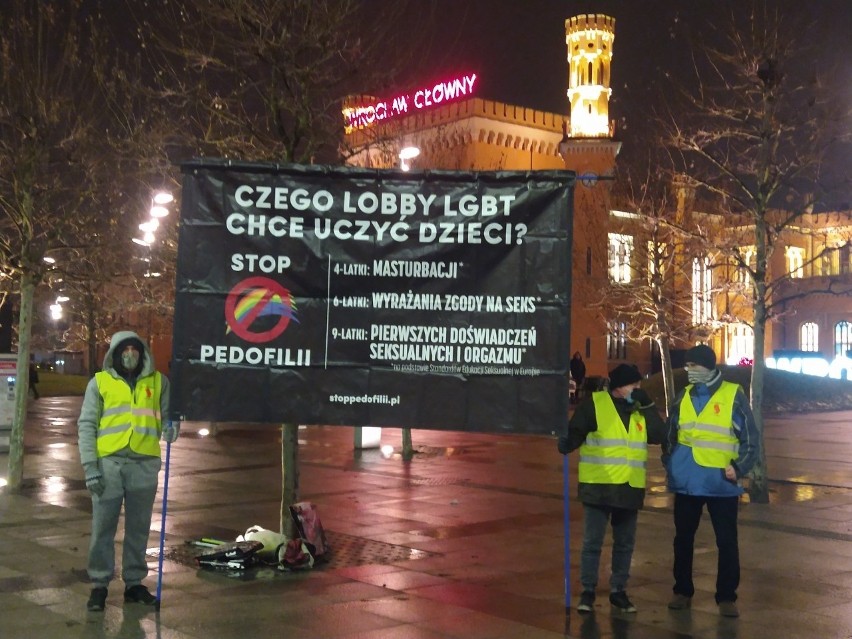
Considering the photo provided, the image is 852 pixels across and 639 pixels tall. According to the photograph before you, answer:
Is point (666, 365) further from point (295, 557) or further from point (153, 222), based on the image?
point (295, 557)

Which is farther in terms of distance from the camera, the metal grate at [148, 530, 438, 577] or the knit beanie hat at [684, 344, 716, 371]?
the metal grate at [148, 530, 438, 577]

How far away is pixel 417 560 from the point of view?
31.0 ft

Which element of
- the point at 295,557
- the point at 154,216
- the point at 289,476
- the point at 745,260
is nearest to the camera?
the point at 295,557

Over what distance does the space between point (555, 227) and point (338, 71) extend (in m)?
5.06

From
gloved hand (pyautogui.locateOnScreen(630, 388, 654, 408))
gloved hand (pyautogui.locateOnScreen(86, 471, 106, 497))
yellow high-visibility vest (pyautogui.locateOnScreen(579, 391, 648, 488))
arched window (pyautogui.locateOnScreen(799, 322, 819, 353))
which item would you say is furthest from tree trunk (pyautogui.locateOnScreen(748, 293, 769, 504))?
arched window (pyautogui.locateOnScreen(799, 322, 819, 353))

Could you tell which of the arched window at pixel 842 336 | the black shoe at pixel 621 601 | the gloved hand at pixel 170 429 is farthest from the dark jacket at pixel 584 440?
the arched window at pixel 842 336

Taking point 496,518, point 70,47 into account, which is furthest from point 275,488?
point 70,47

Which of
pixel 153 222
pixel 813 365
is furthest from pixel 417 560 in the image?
pixel 813 365

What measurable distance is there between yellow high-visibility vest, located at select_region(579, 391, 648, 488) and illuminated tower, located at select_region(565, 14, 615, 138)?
2099 inches

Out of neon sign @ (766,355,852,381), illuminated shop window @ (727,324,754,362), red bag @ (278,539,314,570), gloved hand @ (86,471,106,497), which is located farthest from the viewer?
illuminated shop window @ (727,324,754,362)

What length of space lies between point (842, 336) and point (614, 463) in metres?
72.4

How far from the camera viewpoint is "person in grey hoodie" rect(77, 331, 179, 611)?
24.2 ft

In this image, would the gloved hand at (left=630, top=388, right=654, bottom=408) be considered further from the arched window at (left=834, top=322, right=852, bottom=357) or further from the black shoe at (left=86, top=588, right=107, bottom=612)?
the arched window at (left=834, top=322, right=852, bottom=357)

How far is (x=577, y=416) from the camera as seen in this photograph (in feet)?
24.5
